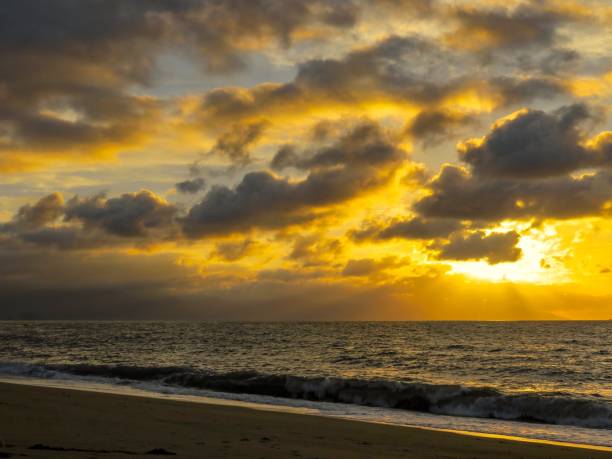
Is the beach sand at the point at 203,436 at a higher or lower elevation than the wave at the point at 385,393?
higher

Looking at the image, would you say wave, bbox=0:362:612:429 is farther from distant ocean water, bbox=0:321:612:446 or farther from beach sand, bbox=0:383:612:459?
beach sand, bbox=0:383:612:459

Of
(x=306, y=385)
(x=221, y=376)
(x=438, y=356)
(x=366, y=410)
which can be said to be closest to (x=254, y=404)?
(x=366, y=410)

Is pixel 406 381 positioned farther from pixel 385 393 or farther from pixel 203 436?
pixel 203 436

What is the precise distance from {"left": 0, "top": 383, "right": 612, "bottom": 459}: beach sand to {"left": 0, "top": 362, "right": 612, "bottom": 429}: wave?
980 cm

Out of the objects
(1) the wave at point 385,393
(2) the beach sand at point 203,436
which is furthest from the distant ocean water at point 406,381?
(2) the beach sand at point 203,436

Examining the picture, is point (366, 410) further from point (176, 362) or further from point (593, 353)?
→ point (593, 353)

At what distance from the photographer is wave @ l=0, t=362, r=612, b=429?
26.6 meters

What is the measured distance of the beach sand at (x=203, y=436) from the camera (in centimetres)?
1161

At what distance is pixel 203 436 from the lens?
46.5ft

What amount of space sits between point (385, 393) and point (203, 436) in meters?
18.7

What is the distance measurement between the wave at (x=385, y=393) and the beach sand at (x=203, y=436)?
32.1 feet

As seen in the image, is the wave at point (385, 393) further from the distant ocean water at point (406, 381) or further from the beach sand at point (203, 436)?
the beach sand at point (203, 436)

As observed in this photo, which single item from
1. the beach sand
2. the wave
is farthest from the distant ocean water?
the beach sand

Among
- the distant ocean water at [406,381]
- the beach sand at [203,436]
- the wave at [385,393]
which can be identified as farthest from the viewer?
the wave at [385,393]
